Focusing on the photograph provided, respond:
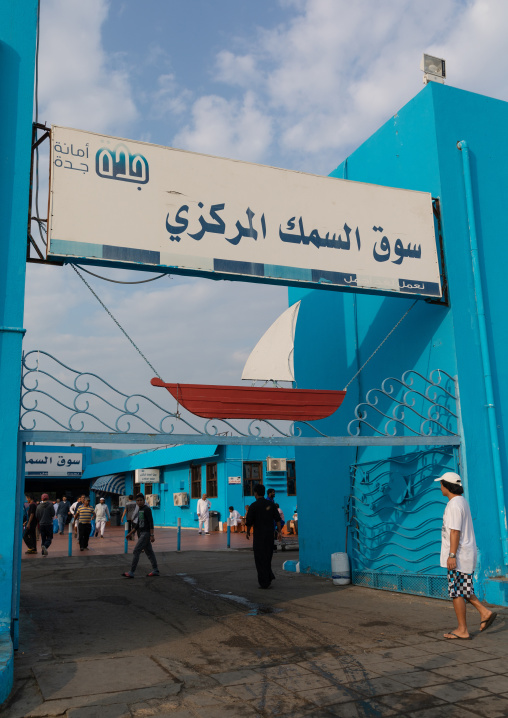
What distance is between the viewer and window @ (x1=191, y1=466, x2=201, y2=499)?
2945 cm

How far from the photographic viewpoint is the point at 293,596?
923 centimetres

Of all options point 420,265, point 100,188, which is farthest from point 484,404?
point 100,188

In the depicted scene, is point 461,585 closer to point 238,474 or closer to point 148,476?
point 238,474

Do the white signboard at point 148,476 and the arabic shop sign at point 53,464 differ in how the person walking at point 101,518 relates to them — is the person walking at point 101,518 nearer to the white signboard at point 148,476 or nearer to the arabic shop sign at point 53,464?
the white signboard at point 148,476

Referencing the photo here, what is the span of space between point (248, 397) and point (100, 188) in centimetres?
308

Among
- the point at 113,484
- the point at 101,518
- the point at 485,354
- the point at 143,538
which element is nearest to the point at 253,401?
the point at 485,354

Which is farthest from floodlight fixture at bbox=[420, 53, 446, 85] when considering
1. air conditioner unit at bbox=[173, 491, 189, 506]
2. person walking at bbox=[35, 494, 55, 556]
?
air conditioner unit at bbox=[173, 491, 189, 506]

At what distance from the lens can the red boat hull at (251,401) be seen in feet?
23.5

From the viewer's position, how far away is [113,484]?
128ft

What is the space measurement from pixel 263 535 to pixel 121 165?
627cm

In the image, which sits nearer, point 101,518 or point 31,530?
point 31,530

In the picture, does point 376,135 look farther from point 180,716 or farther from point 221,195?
point 180,716

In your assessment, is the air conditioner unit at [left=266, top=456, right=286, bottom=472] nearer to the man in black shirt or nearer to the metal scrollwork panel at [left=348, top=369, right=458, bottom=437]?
the man in black shirt

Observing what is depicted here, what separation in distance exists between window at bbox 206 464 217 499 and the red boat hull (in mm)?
20544
